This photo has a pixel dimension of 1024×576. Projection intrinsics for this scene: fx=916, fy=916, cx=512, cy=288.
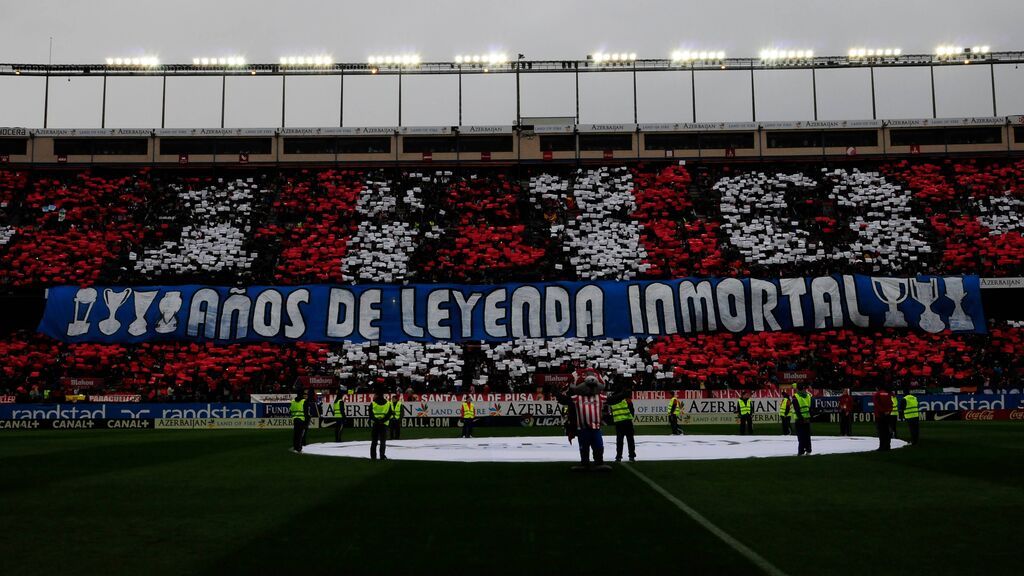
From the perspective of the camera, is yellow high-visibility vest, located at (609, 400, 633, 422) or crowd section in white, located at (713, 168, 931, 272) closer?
yellow high-visibility vest, located at (609, 400, 633, 422)

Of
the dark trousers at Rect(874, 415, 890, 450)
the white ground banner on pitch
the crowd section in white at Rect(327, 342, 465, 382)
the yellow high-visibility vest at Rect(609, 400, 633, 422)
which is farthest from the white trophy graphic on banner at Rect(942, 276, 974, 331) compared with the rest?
the yellow high-visibility vest at Rect(609, 400, 633, 422)

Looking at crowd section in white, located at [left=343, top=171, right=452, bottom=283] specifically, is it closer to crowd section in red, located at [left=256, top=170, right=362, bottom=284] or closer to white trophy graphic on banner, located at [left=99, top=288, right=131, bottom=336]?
crowd section in red, located at [left=256, top=170, right=362, bottom=284]

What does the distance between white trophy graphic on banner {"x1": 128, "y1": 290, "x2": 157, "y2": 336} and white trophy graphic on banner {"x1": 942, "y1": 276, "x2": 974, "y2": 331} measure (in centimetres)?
4205

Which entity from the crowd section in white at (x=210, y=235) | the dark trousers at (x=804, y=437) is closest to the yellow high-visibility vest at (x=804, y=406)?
the dark trousers at (x=804, y=437)

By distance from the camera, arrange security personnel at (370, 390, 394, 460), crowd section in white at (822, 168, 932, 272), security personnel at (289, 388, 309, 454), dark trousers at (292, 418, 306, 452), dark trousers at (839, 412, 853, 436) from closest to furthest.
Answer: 1. security personnel at (370, 390, 394, 460)
2. security personnel at (289, 388, 309, 454)
3. dark trousers at (292, 418, 306, 452)
4. dark trousers at (839, 412, 853, 436)
5. crowd section in white at (822, 168, 932, 272)

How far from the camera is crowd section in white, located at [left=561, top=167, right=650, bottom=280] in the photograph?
54000 mm

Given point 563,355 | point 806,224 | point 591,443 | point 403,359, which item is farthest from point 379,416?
point 806,224

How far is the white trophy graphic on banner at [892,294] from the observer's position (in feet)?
158

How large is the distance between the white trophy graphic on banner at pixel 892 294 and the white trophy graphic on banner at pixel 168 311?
36928mm

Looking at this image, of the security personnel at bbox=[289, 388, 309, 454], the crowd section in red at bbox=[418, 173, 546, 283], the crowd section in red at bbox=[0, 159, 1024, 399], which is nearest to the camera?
the security personnel at bbox=[289, 388, 309, 454]

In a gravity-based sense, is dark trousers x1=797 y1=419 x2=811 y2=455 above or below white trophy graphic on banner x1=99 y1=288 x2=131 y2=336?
below

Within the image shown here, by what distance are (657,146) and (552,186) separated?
847cm

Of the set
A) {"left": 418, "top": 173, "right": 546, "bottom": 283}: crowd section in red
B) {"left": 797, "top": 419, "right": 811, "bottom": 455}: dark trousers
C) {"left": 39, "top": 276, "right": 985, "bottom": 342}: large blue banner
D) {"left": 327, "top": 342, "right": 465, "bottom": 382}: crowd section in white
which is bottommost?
{"left": 797, "top": 419, "right": 811, "bottom": 455}: dark trousers

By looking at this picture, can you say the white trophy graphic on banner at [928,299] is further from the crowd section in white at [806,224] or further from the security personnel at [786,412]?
the security personnel at [786,412]
